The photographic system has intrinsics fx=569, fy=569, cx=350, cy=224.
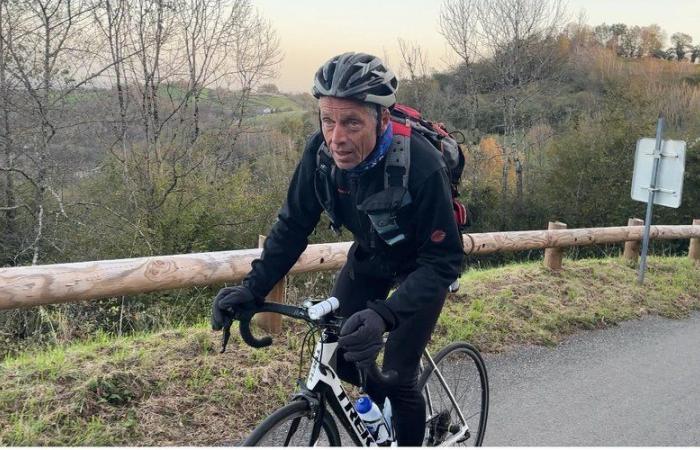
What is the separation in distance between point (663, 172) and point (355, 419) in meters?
7.62

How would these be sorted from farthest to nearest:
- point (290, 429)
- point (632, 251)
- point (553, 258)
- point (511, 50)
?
point (511, 50)
point (632, 251)
point (553, 258)
point (290, 429)

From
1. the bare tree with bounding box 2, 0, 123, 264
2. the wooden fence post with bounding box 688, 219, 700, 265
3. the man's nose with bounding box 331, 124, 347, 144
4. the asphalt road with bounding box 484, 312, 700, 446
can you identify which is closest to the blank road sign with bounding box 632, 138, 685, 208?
the wooden fence post with bounding box 688, 219, 700, 265

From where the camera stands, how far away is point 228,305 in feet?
7.45

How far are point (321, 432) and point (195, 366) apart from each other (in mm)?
2094

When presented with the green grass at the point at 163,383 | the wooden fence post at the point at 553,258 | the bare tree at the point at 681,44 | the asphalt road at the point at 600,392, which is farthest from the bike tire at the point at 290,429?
the bare tree at the point at 681,44

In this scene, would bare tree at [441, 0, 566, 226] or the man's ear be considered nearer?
the man's ear

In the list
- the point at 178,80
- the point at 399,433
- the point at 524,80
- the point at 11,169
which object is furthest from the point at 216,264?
the point at 524,80

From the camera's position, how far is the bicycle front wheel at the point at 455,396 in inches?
120

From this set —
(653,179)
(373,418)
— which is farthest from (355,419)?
Answer: (653,179)

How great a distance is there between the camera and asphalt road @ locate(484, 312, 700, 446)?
13.0 feet

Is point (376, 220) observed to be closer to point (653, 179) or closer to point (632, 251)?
point (653, 179)

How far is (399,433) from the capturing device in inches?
104

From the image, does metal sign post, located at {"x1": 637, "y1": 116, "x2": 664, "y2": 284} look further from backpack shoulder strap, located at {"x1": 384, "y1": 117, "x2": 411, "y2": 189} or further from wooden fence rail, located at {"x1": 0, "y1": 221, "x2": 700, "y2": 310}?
backpack shoulder strap, located at {"x1": 384, "y1": 117, "x2": 411, "y2": 189}

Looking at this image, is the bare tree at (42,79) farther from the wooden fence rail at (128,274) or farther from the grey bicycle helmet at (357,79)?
the grey bicycle helmet at (357,79)
